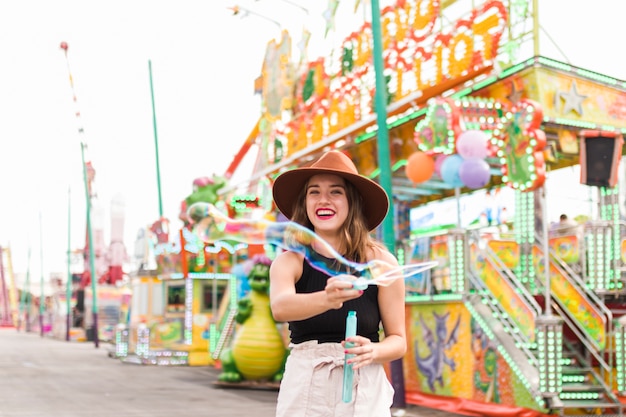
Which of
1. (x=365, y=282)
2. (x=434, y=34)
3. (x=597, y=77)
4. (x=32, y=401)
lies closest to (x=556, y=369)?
(x=597, y=77)

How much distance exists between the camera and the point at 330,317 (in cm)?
273

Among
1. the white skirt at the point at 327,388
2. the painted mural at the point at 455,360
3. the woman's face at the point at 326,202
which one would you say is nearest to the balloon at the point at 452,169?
the painted mural at the point at 455,360

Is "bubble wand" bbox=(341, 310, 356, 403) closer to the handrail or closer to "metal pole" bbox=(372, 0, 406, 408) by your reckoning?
"metal pole" bbox=(372, 0, 406, 408)

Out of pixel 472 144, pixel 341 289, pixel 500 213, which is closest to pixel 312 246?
pixel 341 289

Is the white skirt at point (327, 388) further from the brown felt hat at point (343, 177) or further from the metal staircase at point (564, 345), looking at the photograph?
the metal staircase at point (564, 345)

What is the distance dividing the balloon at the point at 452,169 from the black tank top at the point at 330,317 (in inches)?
330

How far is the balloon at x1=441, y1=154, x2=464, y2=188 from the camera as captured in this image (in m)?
11.0

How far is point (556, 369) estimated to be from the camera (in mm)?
9859

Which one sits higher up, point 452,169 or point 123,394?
point 452,169

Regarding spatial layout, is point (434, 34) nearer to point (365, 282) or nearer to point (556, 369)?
point (556, 369)

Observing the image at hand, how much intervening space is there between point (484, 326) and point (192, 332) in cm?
1185

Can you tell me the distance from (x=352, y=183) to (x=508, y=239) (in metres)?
10.3

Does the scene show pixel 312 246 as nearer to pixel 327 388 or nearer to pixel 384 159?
pixel 327 388

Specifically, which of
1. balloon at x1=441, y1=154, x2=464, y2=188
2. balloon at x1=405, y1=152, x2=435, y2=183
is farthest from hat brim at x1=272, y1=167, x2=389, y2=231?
balloon at x1=405, y1=152, x2=435, y2=183
